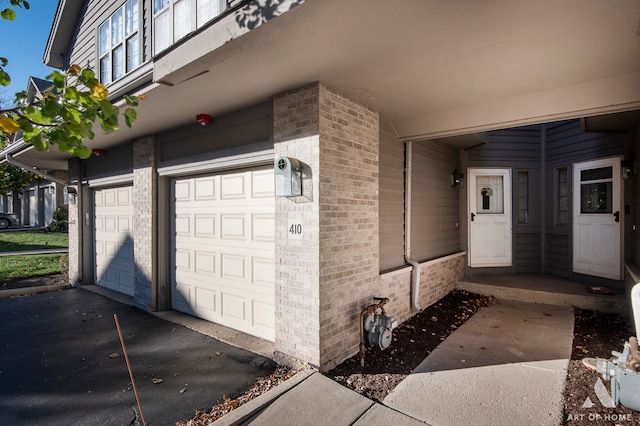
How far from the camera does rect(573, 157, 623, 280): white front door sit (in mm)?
5418

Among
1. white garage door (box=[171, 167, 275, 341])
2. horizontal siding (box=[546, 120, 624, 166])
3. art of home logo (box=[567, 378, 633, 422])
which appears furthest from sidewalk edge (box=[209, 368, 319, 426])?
horizontal siding (box=[546, 120, 624, 166])

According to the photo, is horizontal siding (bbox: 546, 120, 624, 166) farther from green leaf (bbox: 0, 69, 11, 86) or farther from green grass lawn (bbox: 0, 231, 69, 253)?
green grass lawn (bbox: 0, 231, 69, 253)

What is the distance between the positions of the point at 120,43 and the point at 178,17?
2.24 m

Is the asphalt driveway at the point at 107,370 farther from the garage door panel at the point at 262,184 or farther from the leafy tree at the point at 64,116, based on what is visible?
the leafy tree at the point at 64,116

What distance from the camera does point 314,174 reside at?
10.6ft

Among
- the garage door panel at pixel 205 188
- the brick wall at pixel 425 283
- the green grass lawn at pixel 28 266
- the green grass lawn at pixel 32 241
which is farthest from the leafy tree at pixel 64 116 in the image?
the green grass lawn at pixel 32 241

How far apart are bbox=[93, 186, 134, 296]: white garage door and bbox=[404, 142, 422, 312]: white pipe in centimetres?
498

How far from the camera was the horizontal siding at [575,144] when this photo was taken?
5527mm

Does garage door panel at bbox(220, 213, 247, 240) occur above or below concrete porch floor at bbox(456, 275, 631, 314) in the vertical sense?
above

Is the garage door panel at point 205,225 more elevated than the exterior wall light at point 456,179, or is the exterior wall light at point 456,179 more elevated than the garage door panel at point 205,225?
the exterior wall light at point 456,179

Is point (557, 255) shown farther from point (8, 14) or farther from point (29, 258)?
point (29, 258)

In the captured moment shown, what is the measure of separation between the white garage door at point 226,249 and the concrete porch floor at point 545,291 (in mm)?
4170

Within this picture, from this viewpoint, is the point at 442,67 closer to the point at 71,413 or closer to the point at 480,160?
the point at 71,413

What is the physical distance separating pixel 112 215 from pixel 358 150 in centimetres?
556
